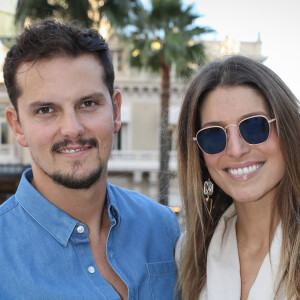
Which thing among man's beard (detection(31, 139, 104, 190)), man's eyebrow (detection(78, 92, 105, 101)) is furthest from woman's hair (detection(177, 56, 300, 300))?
man's beard (detection(31, 139, 104, 190))

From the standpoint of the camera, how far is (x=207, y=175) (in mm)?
2764

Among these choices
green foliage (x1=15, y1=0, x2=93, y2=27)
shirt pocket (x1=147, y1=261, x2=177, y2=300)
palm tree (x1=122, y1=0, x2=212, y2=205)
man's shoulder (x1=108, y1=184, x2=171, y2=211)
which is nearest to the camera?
shirt pocket (x1=147, y1=261, x2=177, y2=300)

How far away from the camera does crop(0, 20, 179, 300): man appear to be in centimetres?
220

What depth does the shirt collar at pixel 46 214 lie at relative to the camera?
2303 millimetres

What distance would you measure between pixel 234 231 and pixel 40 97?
1.32 meters

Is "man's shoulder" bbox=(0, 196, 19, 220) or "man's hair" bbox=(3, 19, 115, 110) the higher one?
"man's hair" bbox=(3, 19, 115, 110)

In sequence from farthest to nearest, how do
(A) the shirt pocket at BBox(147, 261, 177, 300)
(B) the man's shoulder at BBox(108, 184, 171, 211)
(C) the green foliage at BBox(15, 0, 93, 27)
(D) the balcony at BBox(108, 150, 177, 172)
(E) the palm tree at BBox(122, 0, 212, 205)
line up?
(D) the balcony at BBox(108, 150, 177, 172) → (E) the palm tree at BBox(122, 0, 212, 205) → (C) the green foliage at BBox(15, 0, 93, 27) → (B) the man's shoulder at BBox(108, 184, 171, 211) → (A) the shirt pocket at BBox(147, 261, 177, 300)

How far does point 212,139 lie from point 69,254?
935 millimetres

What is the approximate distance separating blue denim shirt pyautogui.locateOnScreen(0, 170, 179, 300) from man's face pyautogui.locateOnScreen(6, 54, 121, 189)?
22 centimetres

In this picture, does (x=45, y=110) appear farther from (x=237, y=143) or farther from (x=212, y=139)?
(x=237, y=143)

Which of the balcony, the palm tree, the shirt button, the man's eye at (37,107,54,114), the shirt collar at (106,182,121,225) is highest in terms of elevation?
the palm tree

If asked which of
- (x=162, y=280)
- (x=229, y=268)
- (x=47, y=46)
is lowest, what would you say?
(x=162, y=280)

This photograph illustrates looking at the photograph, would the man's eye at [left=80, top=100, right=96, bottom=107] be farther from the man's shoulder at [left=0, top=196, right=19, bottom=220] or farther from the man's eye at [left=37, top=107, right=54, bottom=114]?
the man's shoulder at [left=0, top=196, right=19, bottom=220]

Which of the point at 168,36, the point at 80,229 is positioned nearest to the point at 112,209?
the point at 80,229
